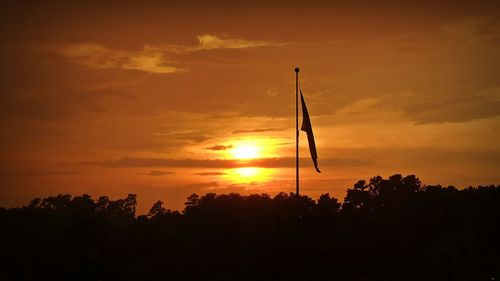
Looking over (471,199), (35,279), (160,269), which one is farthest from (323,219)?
(35,279)

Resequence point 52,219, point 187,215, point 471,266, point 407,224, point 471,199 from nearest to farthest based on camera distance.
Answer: point 471,266
point 407,224
point 471,199
point 187,215
point 52,219

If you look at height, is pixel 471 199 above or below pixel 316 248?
above

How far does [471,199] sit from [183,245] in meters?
49.2

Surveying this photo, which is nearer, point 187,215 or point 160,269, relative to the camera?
point 160,269

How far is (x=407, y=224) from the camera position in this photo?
98938 millimetres

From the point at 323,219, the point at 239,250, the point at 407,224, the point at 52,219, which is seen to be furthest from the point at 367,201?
the point at 52,219

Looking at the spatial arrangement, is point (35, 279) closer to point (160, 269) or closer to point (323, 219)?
point (160, 269)

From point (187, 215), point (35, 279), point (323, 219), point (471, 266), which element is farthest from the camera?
point (187, 215)

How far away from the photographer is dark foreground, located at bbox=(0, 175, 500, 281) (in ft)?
283

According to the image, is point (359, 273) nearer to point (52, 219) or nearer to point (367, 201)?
point (367, 201)

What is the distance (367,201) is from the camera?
133 metres

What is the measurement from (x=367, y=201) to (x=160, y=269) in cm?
5358

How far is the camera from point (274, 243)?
98312 mm

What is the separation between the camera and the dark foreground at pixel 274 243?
8638cm
